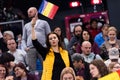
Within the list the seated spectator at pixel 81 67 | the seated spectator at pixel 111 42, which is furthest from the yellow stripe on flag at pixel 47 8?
the seated spectator at pixel 81 67

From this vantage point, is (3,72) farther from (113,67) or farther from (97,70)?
(97,70)

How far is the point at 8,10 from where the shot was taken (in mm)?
17688

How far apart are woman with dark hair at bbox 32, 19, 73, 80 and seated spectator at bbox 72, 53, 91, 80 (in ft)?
1.64

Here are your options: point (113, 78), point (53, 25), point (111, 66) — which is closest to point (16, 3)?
point (53, 25)

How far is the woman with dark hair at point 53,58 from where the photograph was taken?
9.80 m

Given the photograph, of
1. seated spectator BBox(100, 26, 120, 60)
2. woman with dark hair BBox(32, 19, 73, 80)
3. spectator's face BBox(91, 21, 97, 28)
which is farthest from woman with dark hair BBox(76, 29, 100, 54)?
woman with dark hair BBox(32, 19, 73, 80)

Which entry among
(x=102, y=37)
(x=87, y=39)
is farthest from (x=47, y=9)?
(x=102, y=37)

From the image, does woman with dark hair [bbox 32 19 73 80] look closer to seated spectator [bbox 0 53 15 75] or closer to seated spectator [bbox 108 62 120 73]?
seated spectator [bbox 108 62 120 73]

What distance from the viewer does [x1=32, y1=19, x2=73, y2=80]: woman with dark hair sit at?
9805 mm

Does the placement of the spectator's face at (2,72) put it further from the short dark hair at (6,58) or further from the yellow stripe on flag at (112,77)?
the yellow stripe on flag at (112,77)

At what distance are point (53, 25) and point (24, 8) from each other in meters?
1.19

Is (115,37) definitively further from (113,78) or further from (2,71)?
(113,78)

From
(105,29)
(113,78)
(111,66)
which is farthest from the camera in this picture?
(105,29)

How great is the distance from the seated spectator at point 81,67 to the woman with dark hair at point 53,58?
0.50m
